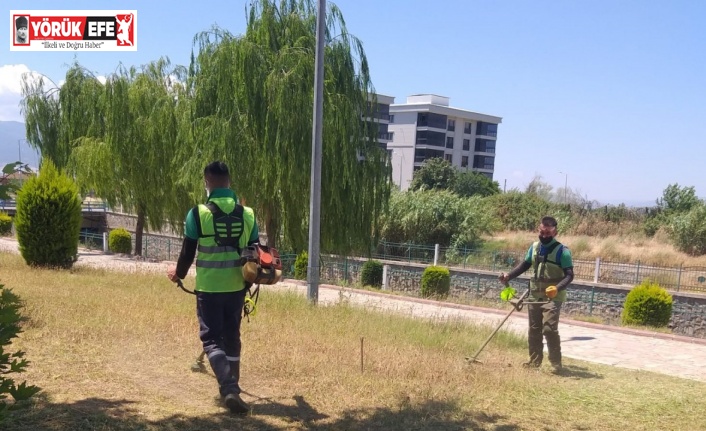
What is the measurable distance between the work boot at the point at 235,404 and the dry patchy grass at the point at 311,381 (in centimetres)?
8

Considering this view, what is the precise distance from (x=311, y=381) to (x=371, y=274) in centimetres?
1599

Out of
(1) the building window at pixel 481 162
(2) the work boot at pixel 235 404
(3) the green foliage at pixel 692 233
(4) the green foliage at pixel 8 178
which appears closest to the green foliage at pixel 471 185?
(1) the building window at pixel 481 162

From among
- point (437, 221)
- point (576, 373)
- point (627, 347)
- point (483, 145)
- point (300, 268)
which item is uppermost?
point (483, 145)

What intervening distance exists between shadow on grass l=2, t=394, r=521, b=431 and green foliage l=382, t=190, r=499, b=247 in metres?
24.4

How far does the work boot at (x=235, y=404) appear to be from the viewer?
4105 millimetres

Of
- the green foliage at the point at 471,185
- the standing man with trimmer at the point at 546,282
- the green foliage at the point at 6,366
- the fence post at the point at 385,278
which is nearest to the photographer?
the green foliage at the point at 6,366

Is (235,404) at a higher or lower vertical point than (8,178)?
lower

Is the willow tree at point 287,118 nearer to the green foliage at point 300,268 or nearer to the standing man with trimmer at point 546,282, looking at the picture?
the green foliage at point 300,268

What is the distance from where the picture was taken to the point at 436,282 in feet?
62.3

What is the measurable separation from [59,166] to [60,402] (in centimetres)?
2383

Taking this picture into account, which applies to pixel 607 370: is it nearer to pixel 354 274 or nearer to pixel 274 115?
pixel 274 115

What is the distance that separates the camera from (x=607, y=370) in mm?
7512

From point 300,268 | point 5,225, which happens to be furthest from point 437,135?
point 300,268

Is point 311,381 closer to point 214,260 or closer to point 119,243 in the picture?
point 214,260
